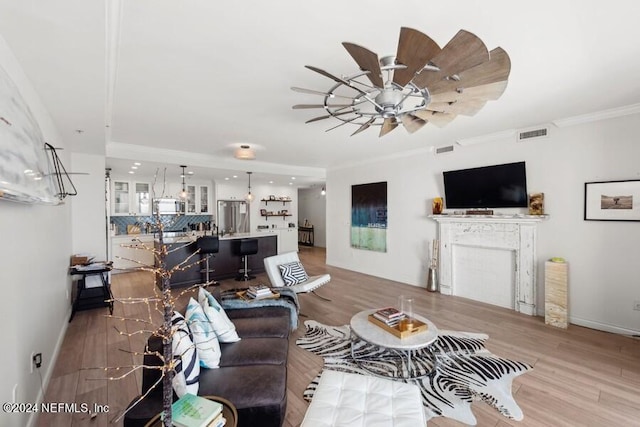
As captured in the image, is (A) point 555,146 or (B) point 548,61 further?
(A) point 555,146

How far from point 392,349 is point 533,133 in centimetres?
379

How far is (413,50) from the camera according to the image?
1.57 meters

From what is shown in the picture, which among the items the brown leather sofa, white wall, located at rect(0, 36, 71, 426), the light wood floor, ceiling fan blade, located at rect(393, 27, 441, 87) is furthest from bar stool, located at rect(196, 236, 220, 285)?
ceiling fan blade, located at rect(393, 27, 441, 87)

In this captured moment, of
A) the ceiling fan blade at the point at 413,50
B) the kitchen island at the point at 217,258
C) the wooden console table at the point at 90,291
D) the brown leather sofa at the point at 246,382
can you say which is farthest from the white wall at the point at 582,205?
the wooden console table at the point at 90,291

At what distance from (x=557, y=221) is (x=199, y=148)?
5919 mm

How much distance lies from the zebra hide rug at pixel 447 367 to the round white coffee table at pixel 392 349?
11 mm

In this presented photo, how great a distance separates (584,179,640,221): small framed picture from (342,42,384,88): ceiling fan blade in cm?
361

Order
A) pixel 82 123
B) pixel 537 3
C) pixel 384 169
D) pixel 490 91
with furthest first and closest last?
pixel 384 169 < pixel 82 123 < pixel 490 91 < pixel 537 3

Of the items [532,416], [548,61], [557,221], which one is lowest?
[532,416]

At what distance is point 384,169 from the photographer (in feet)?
20.3

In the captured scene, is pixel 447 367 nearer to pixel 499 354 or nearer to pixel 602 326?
pixel 499 354

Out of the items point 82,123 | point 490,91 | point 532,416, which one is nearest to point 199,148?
point 82,123

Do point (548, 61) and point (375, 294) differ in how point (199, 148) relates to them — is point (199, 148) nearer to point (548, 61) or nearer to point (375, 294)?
point (375, 294)

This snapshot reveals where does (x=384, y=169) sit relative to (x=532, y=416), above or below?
above
